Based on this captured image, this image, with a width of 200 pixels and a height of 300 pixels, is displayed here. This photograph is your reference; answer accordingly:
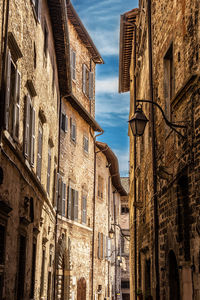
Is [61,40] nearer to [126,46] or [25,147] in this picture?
[126,46]

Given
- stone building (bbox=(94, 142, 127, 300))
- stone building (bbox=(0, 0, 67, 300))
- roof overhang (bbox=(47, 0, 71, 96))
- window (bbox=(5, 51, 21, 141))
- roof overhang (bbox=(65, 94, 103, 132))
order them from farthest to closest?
1. stone building (bbox=(94, 142, 127, 300))
2. roof overhang (bbox=(65, 94, 103, 132))
3. roof overhang (bbox=(47, 0, 71, 96))
4. window (bbox=(5, 51, 21, 141))
5. stone building (bbox=(0, 0, 67, 300))

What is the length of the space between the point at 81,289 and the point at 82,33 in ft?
38.2

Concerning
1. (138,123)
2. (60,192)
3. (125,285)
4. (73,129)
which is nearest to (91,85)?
(73,129)

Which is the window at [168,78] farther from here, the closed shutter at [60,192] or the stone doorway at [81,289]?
the stone doorway at [81,289]

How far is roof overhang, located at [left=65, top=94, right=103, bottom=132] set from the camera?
20516 mm

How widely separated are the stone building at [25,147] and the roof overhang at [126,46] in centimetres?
439

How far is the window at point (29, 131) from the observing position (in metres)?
10.1

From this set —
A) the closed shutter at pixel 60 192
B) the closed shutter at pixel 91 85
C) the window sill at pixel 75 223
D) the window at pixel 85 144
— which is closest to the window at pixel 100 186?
the window at pixel 85 144

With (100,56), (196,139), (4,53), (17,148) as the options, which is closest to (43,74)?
(17,148)

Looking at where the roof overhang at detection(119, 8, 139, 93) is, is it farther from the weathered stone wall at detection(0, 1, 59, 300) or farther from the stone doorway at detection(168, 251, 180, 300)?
the stone doorway at detection(168, 251, 180, 300)

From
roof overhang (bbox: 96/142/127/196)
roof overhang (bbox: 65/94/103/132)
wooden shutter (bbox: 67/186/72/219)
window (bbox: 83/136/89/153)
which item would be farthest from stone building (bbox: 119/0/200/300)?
roof overhang (bbox: 96/142/127/196)

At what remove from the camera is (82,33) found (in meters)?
22.8

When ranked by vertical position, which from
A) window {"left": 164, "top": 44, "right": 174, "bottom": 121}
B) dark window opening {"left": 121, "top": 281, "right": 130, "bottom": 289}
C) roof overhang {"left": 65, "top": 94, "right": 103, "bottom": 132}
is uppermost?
roof overhang {"left": 65, "top": 94, "right": 103, "bottom": 132}

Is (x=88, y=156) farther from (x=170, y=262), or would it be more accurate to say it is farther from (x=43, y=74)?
(x=170, y=262)
